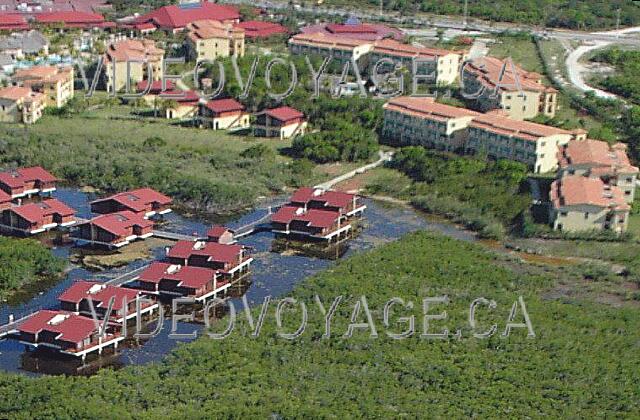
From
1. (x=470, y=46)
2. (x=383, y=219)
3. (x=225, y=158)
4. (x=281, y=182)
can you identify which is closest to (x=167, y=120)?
(x=225, y=158)

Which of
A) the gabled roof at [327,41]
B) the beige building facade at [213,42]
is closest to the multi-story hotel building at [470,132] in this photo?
the gabled roof at [327,41]

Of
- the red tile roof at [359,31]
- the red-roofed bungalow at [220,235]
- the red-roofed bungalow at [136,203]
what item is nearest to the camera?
the red-roofed bungalow at [220,235]

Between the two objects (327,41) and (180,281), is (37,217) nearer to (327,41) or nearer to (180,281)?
(180,281)

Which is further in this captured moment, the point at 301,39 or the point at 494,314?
the point at 301,39

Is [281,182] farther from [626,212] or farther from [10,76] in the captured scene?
[10,76]

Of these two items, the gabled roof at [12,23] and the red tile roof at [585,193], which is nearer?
the red tile roof at [585,193]

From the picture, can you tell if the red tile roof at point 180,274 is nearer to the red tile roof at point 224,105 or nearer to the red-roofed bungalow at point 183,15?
the red tile roof at point 224,105
